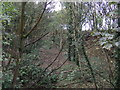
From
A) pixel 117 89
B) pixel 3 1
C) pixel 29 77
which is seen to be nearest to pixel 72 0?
pixel 3 1

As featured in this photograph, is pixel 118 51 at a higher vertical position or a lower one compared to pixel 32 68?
higher

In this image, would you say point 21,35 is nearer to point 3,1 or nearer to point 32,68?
point 3,1

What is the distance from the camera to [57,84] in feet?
13.1

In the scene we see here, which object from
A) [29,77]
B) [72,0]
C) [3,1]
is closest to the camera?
[3,1]

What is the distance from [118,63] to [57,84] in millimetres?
2491

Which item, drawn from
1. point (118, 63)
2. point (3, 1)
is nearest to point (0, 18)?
point (3, 1)

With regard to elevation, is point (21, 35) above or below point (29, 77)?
above

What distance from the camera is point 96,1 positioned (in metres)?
2.01

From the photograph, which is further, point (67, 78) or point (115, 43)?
point (67, 78)

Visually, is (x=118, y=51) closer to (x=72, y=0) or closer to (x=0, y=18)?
(x=72, y=0)

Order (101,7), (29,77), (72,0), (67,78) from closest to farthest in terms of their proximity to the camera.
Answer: (101,7) → (72,0) → (29,77) → (67,78)

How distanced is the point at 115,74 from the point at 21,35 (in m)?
2.03

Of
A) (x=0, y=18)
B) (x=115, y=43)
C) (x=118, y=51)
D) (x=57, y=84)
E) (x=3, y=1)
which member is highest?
(x=3, y=1)

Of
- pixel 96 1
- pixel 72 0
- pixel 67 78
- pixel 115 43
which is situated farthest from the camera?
pixel 67 78
